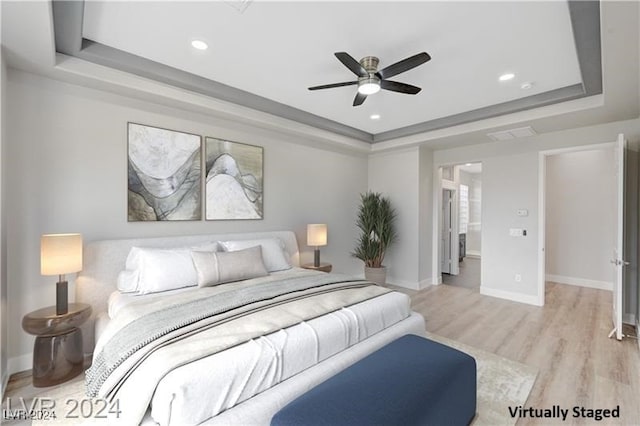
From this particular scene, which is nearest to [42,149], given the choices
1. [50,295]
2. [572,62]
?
[50,295]

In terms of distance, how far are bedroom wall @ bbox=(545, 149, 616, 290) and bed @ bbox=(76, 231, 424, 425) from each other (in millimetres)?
4804

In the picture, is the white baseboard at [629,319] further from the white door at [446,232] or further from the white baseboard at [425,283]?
the white door at [446,232]

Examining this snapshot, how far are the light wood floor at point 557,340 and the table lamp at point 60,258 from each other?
11.4 feet

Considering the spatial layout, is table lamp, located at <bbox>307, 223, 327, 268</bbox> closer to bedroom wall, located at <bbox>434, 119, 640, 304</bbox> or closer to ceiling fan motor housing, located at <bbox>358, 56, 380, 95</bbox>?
ceiling fan motor housing, located at <bbox>358, 56, 380, 95</bbox>

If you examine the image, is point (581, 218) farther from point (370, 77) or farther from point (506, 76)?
point (370, 77)

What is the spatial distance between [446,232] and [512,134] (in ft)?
8.97

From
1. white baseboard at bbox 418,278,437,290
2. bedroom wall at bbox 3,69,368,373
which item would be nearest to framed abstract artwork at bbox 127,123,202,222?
bedroom wall at bbox 3,69,368,373

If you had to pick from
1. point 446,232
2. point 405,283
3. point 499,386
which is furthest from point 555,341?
point 446,232

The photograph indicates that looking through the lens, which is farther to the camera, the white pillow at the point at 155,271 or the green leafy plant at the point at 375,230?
the green leafy plant at the point at 375,230

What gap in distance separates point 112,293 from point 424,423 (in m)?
2.81

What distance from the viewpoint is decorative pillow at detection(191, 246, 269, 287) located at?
2.73 m

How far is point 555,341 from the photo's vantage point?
3.05 metres

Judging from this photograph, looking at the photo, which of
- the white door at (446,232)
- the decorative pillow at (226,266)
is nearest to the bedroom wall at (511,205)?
the white door at (446,232)

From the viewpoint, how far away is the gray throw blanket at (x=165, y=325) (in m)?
1.61
